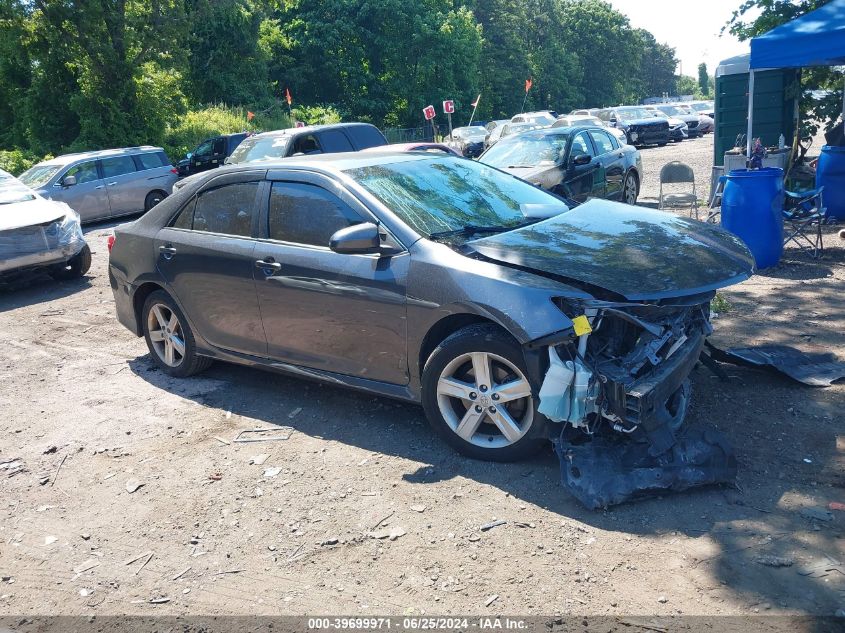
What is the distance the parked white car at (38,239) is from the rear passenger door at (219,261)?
4.87 meters

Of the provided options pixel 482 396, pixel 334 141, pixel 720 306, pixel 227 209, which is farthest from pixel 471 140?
pixel 482 396

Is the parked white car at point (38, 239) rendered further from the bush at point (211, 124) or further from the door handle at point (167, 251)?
the bush at point (211, 124)

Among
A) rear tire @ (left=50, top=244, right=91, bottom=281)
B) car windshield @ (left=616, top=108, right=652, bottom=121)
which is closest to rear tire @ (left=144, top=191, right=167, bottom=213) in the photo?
rear tire @ (left=50, top=244, right=91, bottom=281)

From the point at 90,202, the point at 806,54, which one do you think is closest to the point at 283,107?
the point at 90,202

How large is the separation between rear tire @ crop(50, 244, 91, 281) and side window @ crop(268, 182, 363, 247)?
21.3 feet

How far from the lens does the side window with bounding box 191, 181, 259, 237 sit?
5363 millimetres

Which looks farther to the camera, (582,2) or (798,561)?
(582,2)

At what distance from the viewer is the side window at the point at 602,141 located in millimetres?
12039

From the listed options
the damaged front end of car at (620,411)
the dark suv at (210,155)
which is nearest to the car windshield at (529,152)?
the damaged front end of car at (620,411)

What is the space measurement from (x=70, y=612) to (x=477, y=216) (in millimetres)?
3135

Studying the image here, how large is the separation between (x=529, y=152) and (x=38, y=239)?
6964mm

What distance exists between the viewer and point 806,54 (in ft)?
30.0

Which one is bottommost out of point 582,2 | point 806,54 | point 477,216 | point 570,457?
point 570,457

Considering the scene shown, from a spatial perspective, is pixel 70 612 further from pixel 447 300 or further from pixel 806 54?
pixel 806 54
